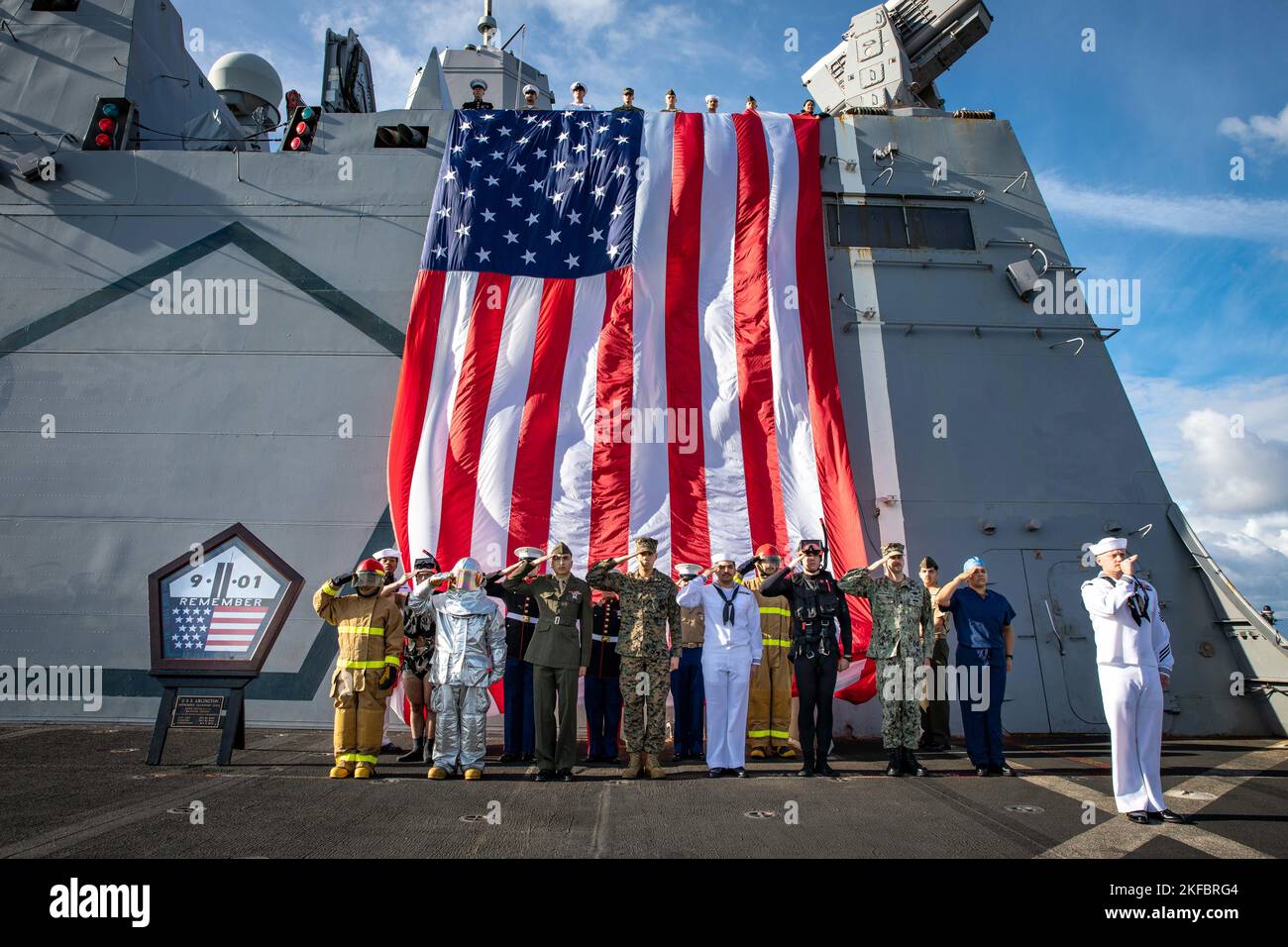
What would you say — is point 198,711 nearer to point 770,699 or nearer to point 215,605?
point 215,605

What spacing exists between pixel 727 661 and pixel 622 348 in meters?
3.27

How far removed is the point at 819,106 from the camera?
9570mm

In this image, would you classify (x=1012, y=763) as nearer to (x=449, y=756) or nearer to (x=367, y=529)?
(x=449, y=756)

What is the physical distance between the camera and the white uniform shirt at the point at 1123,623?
397 cm

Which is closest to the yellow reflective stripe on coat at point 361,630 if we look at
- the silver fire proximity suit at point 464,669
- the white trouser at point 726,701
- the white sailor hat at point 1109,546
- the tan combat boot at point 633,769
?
the silver fire proximity suit at point 464,669

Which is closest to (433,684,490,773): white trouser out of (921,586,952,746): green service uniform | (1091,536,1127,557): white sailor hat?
(921,586,952,746): green service uniform

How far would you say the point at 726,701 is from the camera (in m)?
5.18

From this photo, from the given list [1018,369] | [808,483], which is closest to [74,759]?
[808,483]

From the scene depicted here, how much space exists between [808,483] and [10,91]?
9738mm

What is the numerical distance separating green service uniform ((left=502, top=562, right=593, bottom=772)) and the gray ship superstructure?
2542 millimetres

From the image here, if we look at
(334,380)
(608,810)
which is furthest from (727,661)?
(334,380)

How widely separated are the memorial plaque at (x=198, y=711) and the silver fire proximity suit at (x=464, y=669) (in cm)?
150

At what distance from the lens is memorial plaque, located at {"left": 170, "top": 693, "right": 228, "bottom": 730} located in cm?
509

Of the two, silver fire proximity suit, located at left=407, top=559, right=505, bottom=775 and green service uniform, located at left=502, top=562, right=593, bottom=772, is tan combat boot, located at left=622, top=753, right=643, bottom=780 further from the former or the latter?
silver fire proximity suit, located at left=407, top=559, right=505, bottom=775
